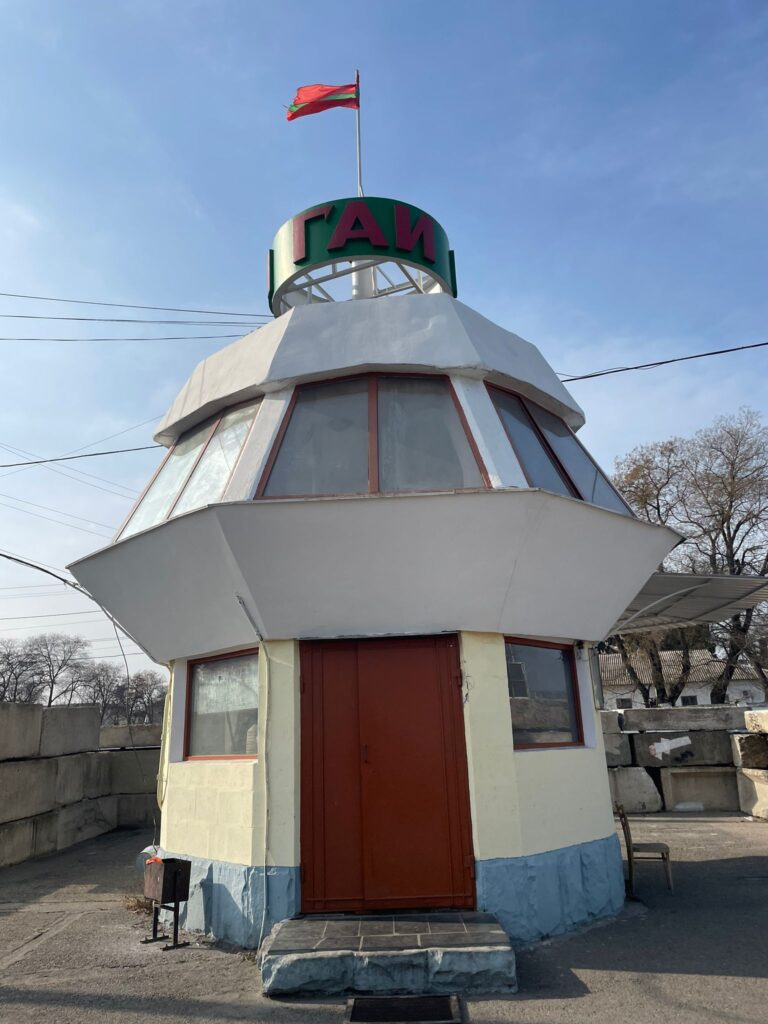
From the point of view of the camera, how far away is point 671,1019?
4.82 m

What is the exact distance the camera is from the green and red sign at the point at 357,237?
9.59 metres

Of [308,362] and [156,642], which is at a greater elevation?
[308,362]

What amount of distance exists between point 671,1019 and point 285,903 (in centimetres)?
319

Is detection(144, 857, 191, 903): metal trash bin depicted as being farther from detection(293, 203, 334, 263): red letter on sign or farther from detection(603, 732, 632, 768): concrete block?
detection(603, 732, 632, 768): concrete block

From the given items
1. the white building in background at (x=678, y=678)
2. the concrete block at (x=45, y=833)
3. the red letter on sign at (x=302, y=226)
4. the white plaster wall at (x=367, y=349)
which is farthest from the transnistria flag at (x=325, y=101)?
the white building in background at (x=678, y=678)

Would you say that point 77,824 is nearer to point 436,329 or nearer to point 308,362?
point 308,362

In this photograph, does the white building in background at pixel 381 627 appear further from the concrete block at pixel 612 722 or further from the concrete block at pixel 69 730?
the concrete block at pixel 612 722

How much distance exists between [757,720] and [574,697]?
876cm

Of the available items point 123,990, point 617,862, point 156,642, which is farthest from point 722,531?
point 123,990

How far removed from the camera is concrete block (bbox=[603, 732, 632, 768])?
15578mm

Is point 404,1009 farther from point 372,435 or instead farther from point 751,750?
point 751,750

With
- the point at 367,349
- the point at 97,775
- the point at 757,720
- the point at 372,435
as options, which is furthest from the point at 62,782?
the point at 757,720

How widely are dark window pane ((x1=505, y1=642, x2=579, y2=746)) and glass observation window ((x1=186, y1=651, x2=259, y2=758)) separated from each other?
8.42 feet

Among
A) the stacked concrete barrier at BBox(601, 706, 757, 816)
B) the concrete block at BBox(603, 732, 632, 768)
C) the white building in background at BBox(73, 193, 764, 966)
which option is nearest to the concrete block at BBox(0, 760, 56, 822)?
the white building in background at BBox(73, 193, 764, 966)
